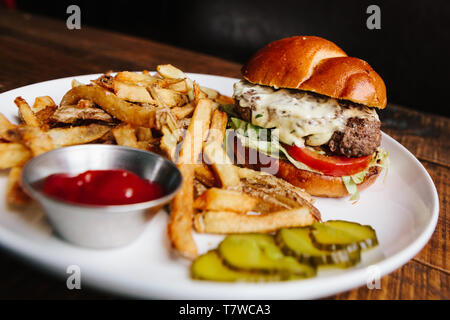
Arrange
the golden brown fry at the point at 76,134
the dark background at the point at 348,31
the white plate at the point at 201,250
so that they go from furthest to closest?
the dark background at the point at 348,31 < the golden brown fry at the point at 76,134 < the white plate at the point at 201,250

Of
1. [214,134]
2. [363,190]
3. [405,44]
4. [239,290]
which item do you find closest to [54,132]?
[214,134]

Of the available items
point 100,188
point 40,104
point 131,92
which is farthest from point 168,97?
point 100,188

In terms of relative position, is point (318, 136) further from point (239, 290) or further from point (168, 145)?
point (239, 290)

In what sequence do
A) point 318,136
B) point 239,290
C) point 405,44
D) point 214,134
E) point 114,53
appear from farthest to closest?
point 405,44
point 114,53
point 318,136
point 214,134
point 239,290

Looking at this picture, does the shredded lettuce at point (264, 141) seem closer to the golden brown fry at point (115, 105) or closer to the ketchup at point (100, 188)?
the golden brown fry at point (115, 105)

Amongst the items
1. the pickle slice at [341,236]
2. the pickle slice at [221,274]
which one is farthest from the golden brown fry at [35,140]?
the pickle slice at [341,236]

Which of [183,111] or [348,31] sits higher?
[348,31]

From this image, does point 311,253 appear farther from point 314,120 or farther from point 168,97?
point 168,97
